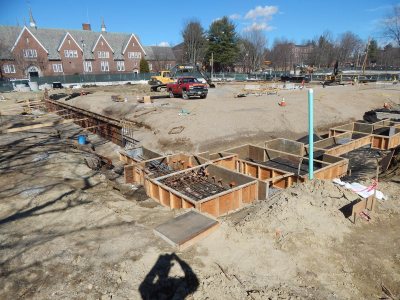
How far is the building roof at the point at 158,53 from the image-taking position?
70.9 meters

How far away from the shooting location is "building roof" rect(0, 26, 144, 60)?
53.2 metres

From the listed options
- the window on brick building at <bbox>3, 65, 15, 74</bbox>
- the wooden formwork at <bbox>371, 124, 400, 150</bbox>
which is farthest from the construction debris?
the window on brick building at <bbox>3, 65, 15, 74</bbox>

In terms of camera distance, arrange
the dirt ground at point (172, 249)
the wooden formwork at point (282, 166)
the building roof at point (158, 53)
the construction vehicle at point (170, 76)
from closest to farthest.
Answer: the dirt ground at point (172, 249), the wooden formwork at point (282, 166), the construction vehicle at point (170, 76), the building roof at point (158, 53)

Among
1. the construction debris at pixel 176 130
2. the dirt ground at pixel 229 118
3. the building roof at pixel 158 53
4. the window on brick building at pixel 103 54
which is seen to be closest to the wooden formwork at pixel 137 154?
the dirt ground at pixel 229 118

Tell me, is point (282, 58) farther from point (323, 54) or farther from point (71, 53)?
point (71, 53)

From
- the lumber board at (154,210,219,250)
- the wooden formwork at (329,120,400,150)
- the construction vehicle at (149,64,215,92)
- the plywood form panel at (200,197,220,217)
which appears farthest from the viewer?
the construction vehicle at (149,64,215,92)

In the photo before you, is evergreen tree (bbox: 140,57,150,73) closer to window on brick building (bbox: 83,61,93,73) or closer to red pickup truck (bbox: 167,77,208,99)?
window on brick building (bbox: 83,61,93,73)

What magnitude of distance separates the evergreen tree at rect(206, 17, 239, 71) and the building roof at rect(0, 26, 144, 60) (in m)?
19.6

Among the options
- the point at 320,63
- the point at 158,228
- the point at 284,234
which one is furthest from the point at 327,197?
the point at 320,63

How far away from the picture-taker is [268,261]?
5.92m

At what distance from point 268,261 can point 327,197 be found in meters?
3.18

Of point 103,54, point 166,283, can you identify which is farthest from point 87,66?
point 166,283

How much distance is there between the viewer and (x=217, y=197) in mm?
8523

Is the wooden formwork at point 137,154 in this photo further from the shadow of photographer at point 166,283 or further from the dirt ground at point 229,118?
the shadow of photographer at point 166,283
